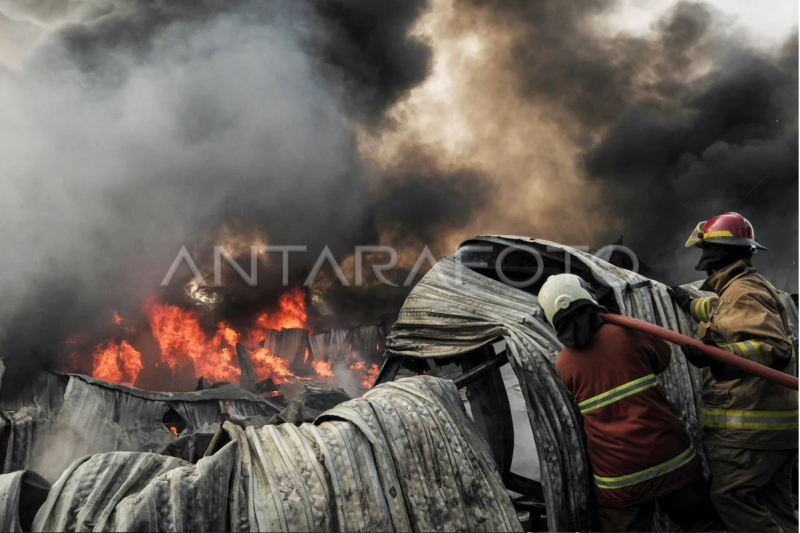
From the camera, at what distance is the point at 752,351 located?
263cm

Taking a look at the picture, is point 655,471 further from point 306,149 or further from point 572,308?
point 306,149

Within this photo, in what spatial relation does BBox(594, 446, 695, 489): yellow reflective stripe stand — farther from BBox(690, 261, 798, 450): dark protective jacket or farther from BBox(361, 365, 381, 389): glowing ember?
BBox(361, 365, 381, 389): glowing ember

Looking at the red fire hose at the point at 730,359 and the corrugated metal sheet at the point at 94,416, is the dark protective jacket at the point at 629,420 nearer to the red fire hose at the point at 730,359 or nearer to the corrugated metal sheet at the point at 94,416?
the red fire hose at the point at 730,359

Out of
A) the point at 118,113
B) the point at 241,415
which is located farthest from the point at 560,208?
the point at 118,113

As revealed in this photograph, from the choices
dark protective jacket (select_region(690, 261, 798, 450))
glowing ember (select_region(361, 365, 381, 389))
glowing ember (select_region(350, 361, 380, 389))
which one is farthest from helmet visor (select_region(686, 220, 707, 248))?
glowing ember (select_region(350, 361, 380, 389))

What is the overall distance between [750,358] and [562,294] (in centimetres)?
100

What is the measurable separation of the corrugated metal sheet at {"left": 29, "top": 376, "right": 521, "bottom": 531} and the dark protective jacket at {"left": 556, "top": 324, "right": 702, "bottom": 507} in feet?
2.15

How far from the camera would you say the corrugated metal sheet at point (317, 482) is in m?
2.41

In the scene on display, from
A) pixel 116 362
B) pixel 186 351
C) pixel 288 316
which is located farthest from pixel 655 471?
pixel 288 316

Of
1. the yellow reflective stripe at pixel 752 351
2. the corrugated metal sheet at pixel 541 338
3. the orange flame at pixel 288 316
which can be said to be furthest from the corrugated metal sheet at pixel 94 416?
the orange flame at pixel 288 316

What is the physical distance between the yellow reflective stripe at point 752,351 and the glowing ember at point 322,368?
10.5 metres

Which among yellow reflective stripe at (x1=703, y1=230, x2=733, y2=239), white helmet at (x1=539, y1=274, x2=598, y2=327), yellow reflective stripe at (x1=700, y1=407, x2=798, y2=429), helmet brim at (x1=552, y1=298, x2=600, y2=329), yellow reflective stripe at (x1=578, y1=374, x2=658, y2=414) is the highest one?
yellow reflective stripe at (x1=703, y1=230, x2=733, y2=239)

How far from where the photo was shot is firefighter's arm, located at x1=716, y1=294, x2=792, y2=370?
8.65 ft

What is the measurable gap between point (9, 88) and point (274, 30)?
22.2ft
